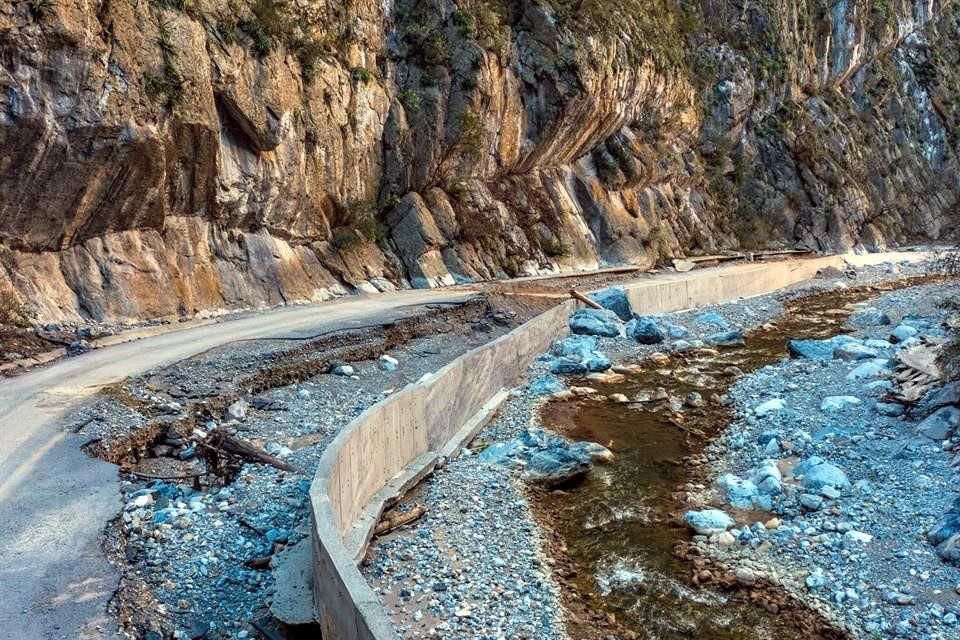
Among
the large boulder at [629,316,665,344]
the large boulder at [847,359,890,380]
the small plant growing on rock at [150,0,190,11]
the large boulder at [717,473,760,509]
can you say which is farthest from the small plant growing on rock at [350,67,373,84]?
the large boulder at [717,473,760,509]

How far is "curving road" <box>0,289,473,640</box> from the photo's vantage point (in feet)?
18.4

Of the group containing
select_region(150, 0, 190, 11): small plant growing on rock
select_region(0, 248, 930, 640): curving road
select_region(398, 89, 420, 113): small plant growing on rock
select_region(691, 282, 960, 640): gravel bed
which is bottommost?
select_region(691, 282, 960, 640): gravel bed

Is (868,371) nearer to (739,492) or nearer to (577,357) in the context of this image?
(739,492)

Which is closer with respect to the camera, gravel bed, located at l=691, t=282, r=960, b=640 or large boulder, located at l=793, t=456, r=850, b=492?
gravel bed, located at l=691, t=282, r=960, b=640

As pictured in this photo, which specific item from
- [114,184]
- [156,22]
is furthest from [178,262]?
[156,22]

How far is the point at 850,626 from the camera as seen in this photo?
21.7ft

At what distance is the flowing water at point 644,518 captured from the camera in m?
7.01

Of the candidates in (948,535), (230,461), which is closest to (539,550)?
(230,461)

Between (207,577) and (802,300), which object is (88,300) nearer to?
(207,577)

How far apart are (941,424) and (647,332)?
11.0 metres

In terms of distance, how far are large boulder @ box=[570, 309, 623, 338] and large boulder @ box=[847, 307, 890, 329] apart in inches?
346

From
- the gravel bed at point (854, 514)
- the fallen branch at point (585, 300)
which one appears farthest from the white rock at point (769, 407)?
the fallen branch at point (585, 300)

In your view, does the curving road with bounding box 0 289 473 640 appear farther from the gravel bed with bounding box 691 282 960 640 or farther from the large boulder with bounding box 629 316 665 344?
the large boulder with bounding box 629 316 665 344

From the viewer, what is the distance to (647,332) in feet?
68.6
